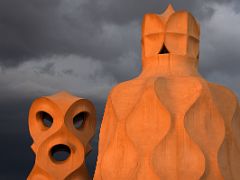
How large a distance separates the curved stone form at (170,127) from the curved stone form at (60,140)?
6406 mm

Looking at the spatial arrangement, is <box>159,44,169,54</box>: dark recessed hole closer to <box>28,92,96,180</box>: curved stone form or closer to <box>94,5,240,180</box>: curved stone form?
<box>94,5,240,180</box>: curved stone form

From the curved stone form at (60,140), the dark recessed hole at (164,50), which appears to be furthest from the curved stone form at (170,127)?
the curved stone form at (60,140)

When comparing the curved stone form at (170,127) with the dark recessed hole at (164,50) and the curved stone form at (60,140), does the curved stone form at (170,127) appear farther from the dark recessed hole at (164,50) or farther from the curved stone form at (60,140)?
the curved stone form at (60,140)

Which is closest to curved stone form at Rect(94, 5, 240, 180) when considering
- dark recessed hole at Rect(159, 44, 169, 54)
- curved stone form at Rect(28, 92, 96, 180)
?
dark recessed hole at Rect(159, 44, 169, 54)

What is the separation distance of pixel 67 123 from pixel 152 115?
8715 millimetres

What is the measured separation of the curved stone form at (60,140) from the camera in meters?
23.8

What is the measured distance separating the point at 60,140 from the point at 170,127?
943 centimetres

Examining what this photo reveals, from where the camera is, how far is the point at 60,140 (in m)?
23.9

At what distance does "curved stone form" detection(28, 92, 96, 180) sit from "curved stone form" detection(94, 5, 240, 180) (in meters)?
6.41

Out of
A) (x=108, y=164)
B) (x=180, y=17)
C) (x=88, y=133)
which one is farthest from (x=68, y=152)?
(x=180, y=17)

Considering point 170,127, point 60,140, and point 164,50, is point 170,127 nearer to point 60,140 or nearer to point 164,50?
point 164,50

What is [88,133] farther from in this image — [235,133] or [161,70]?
[235,133]

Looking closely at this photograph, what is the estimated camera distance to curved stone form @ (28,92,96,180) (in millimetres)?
23781

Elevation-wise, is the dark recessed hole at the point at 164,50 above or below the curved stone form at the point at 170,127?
above
